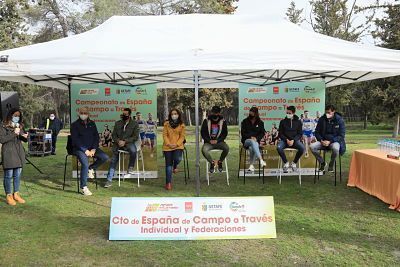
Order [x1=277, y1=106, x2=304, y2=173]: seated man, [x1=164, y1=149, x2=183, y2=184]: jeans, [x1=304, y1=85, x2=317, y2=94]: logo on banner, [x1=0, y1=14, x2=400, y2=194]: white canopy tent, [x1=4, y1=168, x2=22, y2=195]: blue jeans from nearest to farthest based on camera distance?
[x1=0, y1=14, x2=400, y2=194]: white canopy tent → [x1=4, y1=168, x2=22, y2=195]: blue jeans → [x1=164, y1=149, x2=183, y2=184]: jeans → [x1=277, y1=106, x2=304, y2=173]: seated man → [x1=304, y1=85, x2=317, y2=94]: logo on banner

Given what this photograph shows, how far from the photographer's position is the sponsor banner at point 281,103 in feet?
28.4

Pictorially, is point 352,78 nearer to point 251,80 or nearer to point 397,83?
point 251,80

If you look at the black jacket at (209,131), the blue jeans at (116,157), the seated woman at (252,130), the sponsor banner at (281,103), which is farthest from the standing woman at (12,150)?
the sponsor banner at (281,103)

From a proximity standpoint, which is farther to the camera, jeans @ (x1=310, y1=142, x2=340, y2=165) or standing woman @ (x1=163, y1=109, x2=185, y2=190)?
jeans @ (x1=310, y1=142, x2=340, y2=165)

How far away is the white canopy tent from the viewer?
17.7ft

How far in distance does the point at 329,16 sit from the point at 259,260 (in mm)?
26910

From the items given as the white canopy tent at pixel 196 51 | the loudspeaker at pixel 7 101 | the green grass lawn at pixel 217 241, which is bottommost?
the green grass lawn at pixel 217 241

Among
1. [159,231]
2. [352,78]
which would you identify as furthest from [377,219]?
[352,78]

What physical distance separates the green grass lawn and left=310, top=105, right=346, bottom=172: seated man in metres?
0.85

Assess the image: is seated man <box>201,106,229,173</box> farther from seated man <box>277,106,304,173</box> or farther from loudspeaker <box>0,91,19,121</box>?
loudspeaker <box>0,91,19,121</box>

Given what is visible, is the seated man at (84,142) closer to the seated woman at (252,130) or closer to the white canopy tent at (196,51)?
the white canopy tent at (196,51)

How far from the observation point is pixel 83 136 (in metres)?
7.47

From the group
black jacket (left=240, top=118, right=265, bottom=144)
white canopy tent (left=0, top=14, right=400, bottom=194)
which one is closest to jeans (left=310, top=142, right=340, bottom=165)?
black jacket (left=240, top=118, right=265, bottom=144)

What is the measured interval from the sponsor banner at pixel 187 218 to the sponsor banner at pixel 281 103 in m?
3.97
